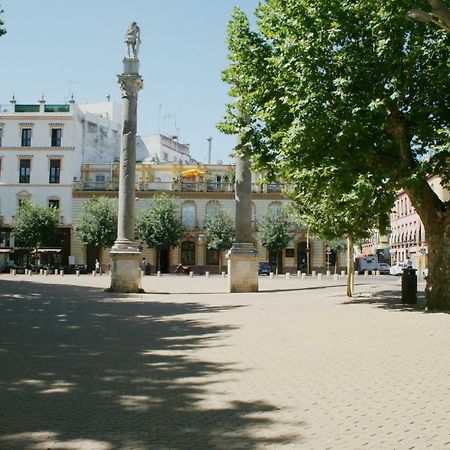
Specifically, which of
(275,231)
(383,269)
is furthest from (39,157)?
(383,269)

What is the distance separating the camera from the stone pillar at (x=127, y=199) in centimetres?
2317

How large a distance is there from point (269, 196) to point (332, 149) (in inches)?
1818

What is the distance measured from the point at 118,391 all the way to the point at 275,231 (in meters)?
51.9

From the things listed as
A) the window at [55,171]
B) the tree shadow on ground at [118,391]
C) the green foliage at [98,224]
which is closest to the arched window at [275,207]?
the green foliage at [98,224]

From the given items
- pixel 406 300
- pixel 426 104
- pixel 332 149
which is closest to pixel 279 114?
pixel 332 149

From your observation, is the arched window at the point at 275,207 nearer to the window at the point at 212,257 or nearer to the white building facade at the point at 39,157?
the window at the point at 212,257

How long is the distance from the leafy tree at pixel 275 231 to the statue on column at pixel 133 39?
34923 millimetres

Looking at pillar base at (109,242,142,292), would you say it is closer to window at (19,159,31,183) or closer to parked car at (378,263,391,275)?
window at (19,159,31,183)

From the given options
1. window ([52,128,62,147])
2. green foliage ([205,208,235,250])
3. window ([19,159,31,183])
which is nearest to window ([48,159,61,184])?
window ([52,128,62,147])

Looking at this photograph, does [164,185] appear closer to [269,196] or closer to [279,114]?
[269,196]

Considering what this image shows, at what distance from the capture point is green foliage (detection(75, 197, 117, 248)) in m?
56.2

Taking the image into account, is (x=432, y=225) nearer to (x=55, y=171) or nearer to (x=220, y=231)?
(x=220, y=231)

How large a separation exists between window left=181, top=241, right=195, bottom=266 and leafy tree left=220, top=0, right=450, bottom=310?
150ft

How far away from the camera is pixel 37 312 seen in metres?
15.9
